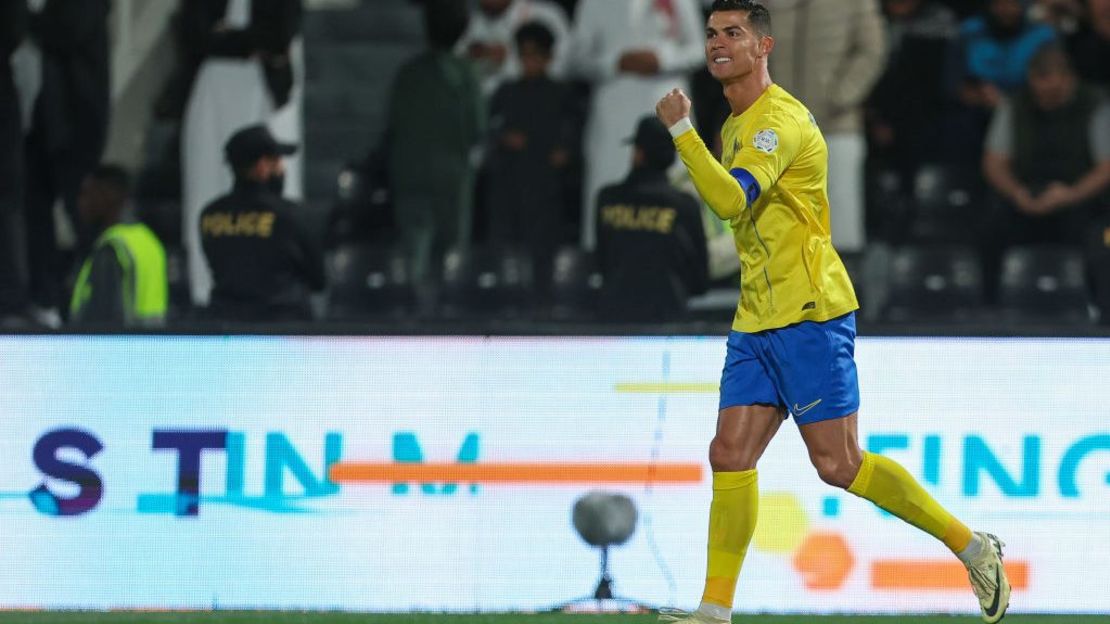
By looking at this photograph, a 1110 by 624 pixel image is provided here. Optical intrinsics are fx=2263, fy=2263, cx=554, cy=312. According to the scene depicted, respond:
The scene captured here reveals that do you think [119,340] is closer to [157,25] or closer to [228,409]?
[228,409]

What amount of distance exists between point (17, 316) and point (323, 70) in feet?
11.9

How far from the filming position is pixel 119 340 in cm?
867

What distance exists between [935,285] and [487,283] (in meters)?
2.46

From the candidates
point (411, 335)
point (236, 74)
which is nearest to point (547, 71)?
point (236, 74)

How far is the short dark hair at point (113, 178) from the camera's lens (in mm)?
11188

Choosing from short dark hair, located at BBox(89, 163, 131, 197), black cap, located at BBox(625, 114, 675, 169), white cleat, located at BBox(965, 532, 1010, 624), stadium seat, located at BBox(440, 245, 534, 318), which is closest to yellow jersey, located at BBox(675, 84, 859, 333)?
white cleat, located at BBox(965, 532, 1010, 624)

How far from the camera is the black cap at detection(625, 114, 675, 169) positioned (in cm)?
1037

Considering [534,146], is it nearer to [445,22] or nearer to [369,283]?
[445,22]

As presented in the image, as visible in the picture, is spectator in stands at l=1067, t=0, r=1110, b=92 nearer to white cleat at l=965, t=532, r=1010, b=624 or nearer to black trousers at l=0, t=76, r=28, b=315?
white cleat at l=965, t=532, r=1010, b=624

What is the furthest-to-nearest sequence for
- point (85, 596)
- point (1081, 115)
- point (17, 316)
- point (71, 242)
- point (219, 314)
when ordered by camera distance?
point (71, 242)
point (1081, 115)
point (17, 316)
point (219, 314)
point (85, 596)

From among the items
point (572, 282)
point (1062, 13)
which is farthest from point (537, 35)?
point (1062, 13)

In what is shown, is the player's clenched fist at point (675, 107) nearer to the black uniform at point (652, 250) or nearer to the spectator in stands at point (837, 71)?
the black uniform at point (652, 250)

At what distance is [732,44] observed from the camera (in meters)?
6.93

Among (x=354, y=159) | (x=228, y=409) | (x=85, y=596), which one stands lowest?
(x=85, y=596)
